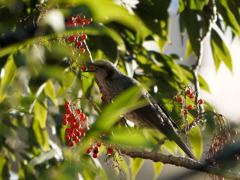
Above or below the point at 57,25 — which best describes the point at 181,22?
below

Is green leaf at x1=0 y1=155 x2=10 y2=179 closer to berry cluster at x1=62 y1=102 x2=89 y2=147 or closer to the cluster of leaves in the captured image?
the cluster of leaves

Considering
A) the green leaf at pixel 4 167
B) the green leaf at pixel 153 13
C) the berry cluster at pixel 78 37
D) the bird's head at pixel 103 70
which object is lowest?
the green leaf at pixel 4 167

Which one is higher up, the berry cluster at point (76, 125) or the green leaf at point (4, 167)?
the berry cluster at point (76, 125)

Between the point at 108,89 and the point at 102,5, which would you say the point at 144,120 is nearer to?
the point at 108,89

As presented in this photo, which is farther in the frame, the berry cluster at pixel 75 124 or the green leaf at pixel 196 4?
the green leaf at pixel 196 4

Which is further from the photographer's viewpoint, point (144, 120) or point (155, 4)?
point (155, 4)

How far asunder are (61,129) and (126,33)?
683 mm

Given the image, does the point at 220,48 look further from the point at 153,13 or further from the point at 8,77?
the point at 8,77

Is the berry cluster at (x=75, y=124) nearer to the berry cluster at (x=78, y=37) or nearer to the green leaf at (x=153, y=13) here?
the berry cluster at (x=78, y=37)

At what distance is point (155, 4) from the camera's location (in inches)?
79.9

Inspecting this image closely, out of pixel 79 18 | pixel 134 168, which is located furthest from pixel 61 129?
pixel 79 18

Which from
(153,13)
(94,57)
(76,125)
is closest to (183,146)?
(76,125)

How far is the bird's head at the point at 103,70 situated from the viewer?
1221 millimetres

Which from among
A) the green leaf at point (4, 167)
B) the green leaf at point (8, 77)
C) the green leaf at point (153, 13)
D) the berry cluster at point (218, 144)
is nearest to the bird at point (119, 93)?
the berry cluster at point (218, 144)
